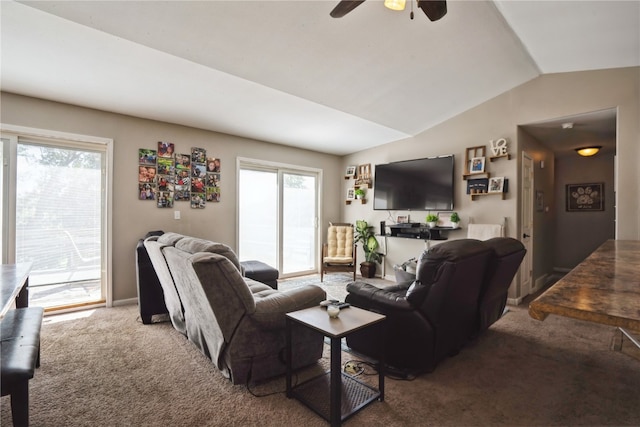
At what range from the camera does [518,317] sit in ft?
11.6

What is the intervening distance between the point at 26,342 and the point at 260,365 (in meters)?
1.26

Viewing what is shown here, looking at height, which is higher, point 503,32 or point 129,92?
point 503,32

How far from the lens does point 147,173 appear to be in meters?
4.03

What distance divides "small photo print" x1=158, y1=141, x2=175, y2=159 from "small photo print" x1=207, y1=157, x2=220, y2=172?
51 centimetres

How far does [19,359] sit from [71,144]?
3087mm

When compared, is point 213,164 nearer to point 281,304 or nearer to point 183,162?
point 183,162

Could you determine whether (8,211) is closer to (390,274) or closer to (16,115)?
(16,115)

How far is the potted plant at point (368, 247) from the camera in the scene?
18.4ft

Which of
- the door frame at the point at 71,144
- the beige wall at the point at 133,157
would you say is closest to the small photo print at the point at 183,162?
the beige wall at the point at 133,157

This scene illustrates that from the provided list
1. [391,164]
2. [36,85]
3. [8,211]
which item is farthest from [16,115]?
[391,164]

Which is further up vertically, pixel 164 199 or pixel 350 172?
pixel 350 172

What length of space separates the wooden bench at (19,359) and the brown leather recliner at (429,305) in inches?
69.4

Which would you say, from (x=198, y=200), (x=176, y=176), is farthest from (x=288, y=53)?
(x=198, y=200)

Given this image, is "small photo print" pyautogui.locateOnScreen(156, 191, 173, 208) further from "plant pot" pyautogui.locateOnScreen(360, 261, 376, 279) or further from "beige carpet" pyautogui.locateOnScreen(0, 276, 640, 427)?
"plant pot" pyautogui.locateOnScreen(360, 261, 376, 279)
